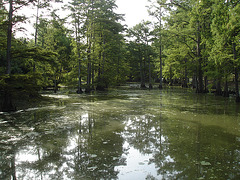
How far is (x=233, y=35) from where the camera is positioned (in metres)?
12.0

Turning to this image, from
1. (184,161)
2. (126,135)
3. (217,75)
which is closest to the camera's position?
(184,161)

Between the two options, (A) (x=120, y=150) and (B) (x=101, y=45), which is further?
(B) (x=101, y=45)

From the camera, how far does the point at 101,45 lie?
2638 centimetres

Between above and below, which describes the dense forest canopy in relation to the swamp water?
above

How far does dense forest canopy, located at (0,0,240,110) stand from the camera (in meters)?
10.4

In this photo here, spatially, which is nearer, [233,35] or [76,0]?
[233,35]

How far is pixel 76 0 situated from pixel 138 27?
1520 cm

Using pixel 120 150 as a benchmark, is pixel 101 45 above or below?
above

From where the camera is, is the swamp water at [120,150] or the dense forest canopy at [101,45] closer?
the swamp water at [120,150]

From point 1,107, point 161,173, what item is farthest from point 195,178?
point 1,107

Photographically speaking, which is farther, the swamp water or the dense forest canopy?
the dense forest canopy

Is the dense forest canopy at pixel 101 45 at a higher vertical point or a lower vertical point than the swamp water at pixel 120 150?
higher

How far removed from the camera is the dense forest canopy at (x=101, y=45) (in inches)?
410

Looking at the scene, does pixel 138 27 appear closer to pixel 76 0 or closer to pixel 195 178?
pixel 76 0
